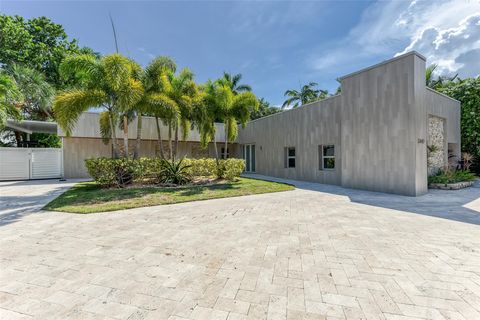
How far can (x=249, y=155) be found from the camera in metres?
18.3

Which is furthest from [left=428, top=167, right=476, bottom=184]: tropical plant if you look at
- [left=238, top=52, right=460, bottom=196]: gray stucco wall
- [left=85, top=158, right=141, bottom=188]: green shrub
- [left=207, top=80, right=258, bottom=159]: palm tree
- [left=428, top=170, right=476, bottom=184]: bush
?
[left=85, top=158, right=141, bottom=188]: green shrub

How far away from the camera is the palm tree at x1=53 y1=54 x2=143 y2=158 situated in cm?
805

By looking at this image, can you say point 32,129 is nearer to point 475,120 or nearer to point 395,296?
point 395,296

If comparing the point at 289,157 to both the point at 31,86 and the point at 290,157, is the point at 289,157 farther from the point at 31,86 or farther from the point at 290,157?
the point at 31,86

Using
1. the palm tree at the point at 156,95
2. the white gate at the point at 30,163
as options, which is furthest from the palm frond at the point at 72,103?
the white gate at the point at 30,163

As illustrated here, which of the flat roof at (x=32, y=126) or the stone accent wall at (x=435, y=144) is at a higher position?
the flat roof at (x=32, y=126)

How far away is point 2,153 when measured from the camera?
12531mm

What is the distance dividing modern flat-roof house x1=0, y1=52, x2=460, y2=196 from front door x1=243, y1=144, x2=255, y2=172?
131cm

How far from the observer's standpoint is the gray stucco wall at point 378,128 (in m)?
7.89

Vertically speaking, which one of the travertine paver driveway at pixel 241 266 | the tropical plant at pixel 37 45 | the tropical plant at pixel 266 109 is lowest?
the travertine paver driveway at pixel 241 266

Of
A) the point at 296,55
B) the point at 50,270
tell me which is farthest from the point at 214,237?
the point at 296,55

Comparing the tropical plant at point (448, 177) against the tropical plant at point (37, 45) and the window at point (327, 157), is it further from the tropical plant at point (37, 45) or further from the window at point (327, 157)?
the tropical plant at point (37, 45)

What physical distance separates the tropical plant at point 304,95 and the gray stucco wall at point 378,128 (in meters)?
12.3

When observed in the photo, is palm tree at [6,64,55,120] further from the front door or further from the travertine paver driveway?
the front door
